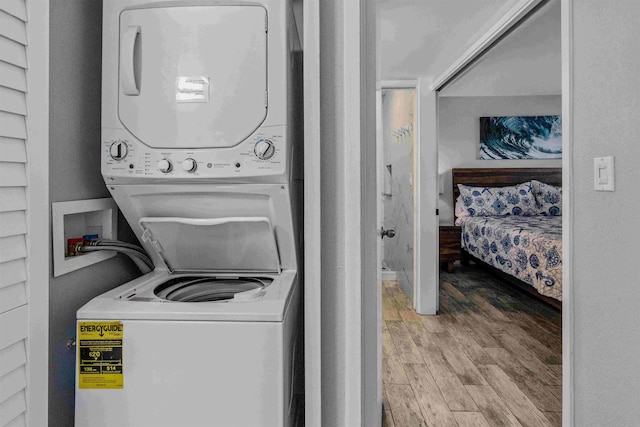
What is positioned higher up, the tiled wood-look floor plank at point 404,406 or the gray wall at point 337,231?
the gray wall at point 337,231

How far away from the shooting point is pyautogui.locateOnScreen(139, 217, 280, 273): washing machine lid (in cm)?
131

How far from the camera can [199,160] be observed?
3.89 ft

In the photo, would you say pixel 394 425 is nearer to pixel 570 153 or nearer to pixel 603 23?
pixel 570 153

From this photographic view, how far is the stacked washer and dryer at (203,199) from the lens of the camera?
1.03m

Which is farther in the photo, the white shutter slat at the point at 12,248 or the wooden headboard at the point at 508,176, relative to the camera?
the wooden headboard at the point at 508,176

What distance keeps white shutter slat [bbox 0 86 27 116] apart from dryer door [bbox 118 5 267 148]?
0.25 metres

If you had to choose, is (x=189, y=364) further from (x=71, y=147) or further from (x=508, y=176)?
(x=508, y=176)

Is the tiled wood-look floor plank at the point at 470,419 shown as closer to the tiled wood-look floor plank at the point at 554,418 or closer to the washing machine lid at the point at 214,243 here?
the tiled wood-look floor plank at the point at 554,418

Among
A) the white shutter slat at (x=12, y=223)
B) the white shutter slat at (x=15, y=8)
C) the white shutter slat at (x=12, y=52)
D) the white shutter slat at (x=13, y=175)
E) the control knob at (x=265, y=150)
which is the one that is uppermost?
the white shutter slat at (x=15, y=8)

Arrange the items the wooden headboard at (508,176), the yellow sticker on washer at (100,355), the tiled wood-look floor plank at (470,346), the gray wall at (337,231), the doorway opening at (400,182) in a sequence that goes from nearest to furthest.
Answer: the yellow sticker on washer at (100,355) → the gray wall at (337,231) → the tiled wood-look floor plank at (470,346) → the doorway opening at (400,182) → the wooden headboard at (508,176)

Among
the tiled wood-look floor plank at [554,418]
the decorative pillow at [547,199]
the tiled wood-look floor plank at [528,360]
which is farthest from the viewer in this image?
the decorative pillow at [547,199]

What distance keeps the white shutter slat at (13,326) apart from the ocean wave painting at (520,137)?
6180 millimetres

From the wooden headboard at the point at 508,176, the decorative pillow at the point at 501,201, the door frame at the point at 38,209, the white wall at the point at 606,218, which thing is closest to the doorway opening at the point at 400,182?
the decorative pillow at the point at 501,201

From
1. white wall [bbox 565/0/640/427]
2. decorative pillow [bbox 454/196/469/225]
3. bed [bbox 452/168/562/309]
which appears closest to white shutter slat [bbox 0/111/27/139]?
white wall [bbox 565/0/640/427]
